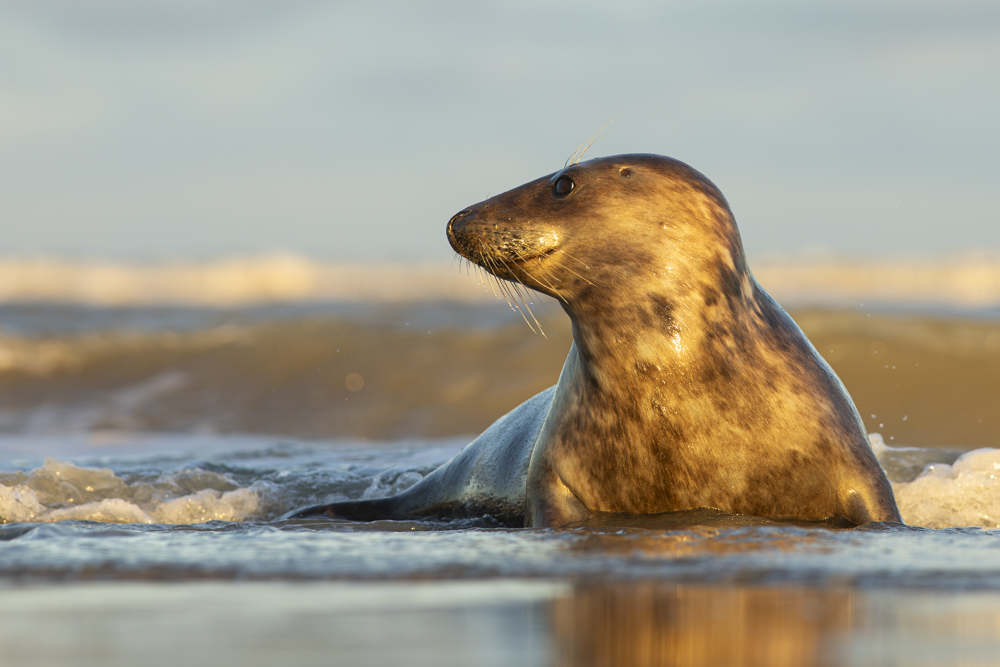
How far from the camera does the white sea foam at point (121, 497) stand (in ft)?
16.5

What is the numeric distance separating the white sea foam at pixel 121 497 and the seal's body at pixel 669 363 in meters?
2.01

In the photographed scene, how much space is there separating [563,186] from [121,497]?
9.47 feet


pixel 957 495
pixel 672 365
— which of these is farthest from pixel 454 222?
pixel 957 495

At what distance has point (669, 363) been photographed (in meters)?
3.95

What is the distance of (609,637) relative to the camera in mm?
2172

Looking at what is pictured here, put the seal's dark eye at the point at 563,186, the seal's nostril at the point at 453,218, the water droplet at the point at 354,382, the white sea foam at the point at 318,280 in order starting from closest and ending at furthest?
the seal's dark eye at the point at 563,186
the seal's nostril at the point at 453,218
the water droplet at the point at 354,382
the white sea foam at the point at 318,280

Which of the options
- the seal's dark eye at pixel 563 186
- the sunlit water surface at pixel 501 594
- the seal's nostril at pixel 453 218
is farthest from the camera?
the seal's nostril at pixel 453 218

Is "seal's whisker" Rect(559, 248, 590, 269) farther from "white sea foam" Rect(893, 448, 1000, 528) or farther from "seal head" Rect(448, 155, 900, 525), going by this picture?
"white sea foam" Rect(893, 448, 1000, 528)

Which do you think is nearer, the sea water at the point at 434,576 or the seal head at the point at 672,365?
the sea water at the point at 434,576

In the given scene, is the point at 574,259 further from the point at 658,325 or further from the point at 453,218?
the point at 453,218

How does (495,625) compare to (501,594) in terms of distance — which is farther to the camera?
(501,594)

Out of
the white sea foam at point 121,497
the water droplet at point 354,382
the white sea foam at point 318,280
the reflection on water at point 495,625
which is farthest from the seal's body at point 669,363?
the white sea foam at point 318,280

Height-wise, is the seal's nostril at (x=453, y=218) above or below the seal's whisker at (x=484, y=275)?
above

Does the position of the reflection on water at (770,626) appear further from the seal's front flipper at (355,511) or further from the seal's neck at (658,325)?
the seal's front flipper at (355,511)
